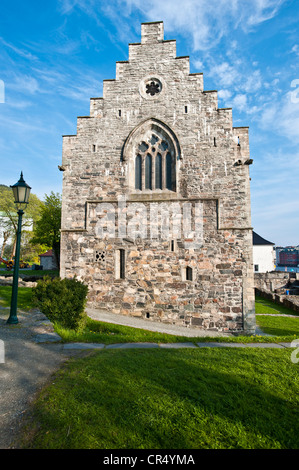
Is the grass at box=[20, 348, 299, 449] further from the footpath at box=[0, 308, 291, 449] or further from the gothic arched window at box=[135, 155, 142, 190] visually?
the gothic arched window at box=[135, 155, 142, 190]

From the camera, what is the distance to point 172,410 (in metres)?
2.88

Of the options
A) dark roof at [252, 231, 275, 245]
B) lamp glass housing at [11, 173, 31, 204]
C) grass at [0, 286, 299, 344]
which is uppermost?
dark roof at [252, 231, 275, 245]

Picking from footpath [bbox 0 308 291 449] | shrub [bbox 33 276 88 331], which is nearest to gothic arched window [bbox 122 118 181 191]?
shrub [bbox 33 276 88 331]

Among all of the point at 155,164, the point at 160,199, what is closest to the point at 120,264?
the point at 160,199

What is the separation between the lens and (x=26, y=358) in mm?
4586

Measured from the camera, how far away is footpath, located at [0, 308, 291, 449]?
2933mm

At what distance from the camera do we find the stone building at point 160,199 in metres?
11.1

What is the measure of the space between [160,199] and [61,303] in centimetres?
645

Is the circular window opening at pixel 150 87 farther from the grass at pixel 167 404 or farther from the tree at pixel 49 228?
the tree at pixel 49 228

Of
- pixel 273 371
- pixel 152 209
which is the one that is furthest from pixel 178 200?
pixel 273 371

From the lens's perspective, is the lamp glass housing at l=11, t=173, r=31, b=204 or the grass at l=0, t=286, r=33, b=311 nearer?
the lamp glass housing at l=11, t=173, r=31, b=204

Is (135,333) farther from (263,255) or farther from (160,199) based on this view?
(263,255)

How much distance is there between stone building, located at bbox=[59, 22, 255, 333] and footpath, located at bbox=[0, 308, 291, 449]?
457 cm
